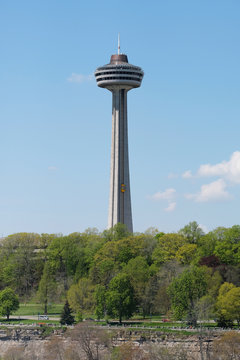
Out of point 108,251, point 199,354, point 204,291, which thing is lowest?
point 199,354

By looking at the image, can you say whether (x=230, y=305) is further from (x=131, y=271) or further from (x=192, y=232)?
(x=192, y=232)

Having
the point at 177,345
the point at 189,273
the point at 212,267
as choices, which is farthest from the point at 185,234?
the point at 177,345

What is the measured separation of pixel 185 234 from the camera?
167 m

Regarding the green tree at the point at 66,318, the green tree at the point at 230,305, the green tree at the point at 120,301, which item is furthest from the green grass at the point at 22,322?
the green tree at the point at 230,305

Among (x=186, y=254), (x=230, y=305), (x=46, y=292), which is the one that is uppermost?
(x=186, y=254)

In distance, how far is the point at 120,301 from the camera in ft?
430

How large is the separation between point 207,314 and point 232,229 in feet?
110

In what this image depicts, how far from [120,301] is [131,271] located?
10150 millimetres

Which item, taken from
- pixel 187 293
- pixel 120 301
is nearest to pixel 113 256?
pixel 120 301

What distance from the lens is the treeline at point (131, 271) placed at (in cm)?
12638

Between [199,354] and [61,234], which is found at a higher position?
[61,234]

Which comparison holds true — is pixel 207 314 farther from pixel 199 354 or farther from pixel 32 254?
pixel 32 254

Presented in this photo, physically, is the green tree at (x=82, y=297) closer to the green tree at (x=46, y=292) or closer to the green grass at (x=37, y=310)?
the green grass at (x=37, y=310)

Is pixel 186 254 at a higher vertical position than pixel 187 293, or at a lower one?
higher
